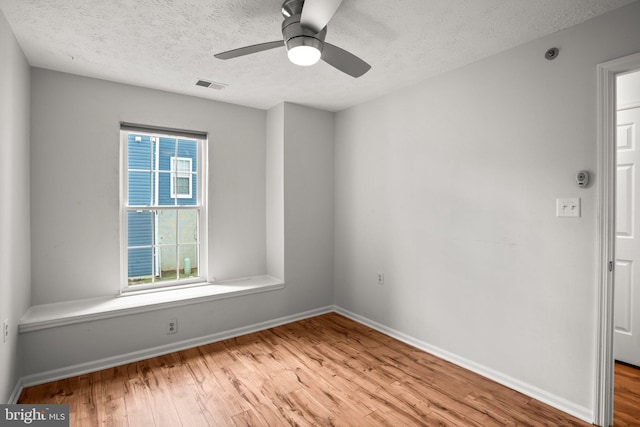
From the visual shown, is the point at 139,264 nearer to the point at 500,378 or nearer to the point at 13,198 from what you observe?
the point at 13,198

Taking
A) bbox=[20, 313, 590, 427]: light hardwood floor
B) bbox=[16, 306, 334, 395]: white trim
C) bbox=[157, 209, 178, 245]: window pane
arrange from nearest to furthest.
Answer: bbox=[20, 313, 590, 427]: light hardwood floor, bbox=[16, 306, 334, 395]: white trim, bbox=[157, 209, 178, 245]: window pane

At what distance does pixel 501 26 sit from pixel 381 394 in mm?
2639

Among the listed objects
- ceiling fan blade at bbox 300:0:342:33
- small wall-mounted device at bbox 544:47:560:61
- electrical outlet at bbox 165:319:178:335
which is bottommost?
electrical outlet at bbox 165:319:178:335

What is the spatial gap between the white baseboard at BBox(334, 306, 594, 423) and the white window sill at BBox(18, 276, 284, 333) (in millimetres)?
1396

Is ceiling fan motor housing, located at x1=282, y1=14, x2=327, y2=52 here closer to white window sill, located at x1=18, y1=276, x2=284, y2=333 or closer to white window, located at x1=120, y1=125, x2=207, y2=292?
white window, located at x1=120, y1=125, x2=207, y2=292

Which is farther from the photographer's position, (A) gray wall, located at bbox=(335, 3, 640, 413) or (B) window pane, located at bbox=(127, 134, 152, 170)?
(B) window pane, located at bbox=(127, 134, 152, 170)

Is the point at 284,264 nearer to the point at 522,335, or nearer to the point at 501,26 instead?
the point at 522,335

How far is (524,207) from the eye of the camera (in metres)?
2.35

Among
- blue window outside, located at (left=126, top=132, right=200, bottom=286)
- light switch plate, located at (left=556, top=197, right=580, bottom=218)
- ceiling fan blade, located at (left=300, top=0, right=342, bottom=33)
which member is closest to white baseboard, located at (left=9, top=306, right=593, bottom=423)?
blue window outside, located at (left=126, top=132, right=200, bottom=286)

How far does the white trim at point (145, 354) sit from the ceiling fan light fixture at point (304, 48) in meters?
2.73

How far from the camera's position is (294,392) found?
7.73ft

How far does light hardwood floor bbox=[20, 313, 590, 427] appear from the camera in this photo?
81.0 inches

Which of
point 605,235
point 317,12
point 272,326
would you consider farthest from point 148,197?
point 605,235

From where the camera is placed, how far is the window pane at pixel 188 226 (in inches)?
138
